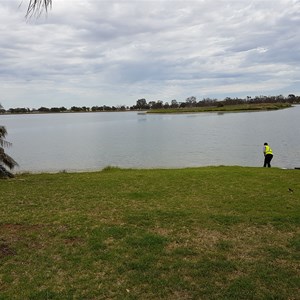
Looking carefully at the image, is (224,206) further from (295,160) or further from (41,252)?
(295,160)

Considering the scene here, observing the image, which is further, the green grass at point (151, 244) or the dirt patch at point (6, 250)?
the dirt patch at point (6, 250)

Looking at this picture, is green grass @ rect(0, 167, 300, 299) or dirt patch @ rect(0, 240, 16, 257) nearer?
green grass @ rect(0, 167, 300, 299)

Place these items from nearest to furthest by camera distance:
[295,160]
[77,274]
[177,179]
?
1. [77,274]
2. [177,179]
3. [295,160]

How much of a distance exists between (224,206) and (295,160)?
18.8 metres

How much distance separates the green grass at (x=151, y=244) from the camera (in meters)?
4.61

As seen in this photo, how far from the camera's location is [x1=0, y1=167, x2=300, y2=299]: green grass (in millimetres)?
4613

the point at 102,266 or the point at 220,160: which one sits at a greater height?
the point at 102,266

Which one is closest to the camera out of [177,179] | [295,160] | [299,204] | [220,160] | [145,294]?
[145,294]

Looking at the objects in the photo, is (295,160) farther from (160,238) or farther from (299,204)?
(160,238)

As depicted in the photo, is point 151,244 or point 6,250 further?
point 151,244

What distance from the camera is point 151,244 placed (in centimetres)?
616

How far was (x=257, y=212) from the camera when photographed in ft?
27.1

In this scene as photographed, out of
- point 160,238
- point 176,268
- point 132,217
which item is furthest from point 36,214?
point 176,268

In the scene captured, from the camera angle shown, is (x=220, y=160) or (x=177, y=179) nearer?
(x=177, y=179)
